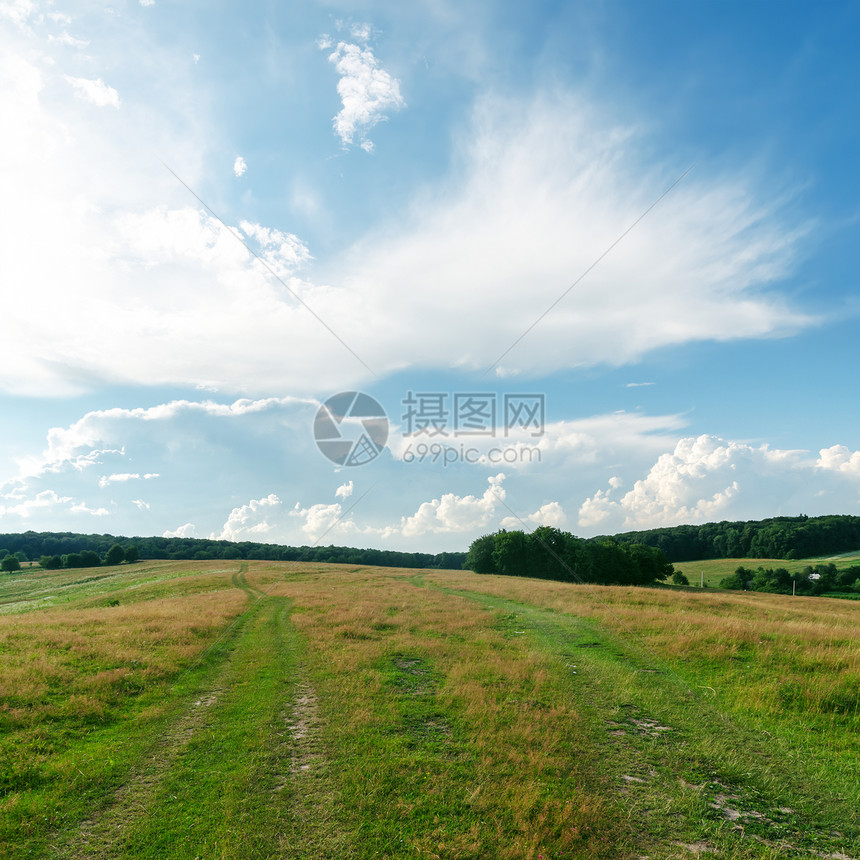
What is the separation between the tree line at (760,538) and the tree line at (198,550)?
203 ft

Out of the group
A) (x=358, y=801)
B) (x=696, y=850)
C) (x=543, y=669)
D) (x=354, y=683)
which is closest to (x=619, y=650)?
(x=543, y=669)

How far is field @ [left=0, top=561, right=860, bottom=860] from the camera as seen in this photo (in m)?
7.96

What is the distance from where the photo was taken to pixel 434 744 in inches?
444

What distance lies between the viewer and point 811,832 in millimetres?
8109

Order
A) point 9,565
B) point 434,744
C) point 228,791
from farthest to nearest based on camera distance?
point 9,565
point 434,744
point 228,791

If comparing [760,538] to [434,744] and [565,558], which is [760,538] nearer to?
[565,558]

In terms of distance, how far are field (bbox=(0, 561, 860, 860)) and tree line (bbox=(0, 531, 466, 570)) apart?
342ft

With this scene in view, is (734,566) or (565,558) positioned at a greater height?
(565,558)

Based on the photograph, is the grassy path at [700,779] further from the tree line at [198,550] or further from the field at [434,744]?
the tree line at [198,550]

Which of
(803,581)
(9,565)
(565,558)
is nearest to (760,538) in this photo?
(803,581)

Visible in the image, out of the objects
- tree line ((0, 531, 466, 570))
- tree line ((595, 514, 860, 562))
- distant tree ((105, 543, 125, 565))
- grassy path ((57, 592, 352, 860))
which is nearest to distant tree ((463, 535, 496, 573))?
tree line ((0, 531, 466, 570))

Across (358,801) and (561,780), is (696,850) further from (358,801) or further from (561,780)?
(358,801)

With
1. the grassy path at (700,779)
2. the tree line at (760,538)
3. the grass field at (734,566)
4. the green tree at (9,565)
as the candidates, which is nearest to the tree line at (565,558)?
the grass field at (734,566)

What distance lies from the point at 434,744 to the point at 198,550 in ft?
445
